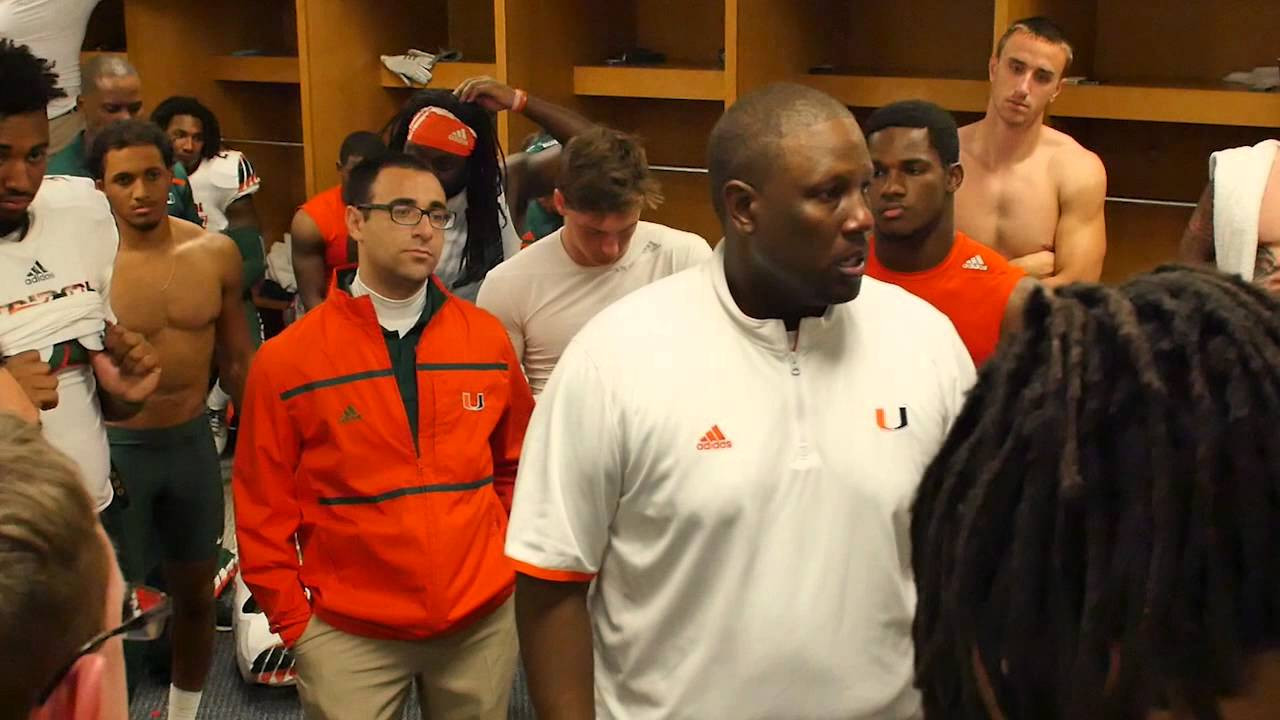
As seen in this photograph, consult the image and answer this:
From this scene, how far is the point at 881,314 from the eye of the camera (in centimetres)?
170

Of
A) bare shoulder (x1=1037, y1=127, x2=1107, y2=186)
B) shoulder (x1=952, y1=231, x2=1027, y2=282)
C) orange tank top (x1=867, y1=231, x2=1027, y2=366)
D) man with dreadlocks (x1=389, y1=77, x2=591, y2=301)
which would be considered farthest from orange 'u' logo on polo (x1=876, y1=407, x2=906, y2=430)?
man with dreadlocks (x1=389, y1=77, x2=591, y2=301)

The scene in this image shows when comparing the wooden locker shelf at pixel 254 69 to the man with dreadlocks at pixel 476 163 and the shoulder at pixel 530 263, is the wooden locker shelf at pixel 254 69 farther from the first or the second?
the shoulder at pixel 530 263

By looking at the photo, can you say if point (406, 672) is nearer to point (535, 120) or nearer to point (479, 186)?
point (479, 186)

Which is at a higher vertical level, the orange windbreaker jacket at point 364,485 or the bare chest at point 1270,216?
the bare chest at point 1270,216

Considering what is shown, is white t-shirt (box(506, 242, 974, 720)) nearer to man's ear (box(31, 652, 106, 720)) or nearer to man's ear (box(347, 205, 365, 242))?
man's ear (box(31, 652, 106, 720))

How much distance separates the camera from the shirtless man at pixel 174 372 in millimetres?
3104

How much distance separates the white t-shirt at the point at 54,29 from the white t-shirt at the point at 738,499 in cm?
350

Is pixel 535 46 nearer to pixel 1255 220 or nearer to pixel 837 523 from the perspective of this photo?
pixel 1255 220

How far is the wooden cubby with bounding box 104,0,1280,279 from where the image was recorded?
13.0 ft

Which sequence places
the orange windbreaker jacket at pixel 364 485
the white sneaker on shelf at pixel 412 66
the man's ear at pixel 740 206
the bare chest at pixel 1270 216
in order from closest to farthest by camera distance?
the man's ear at pixel 740 206, the orange windbreaker jacket at pixel 364 485, the bare chest at pixel 1270 216, the white sneaker on shelf at pixel 412 66

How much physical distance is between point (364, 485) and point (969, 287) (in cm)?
110

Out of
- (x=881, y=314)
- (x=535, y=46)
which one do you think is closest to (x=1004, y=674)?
(x=881, y=314)

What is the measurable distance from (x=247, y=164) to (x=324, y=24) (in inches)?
23.2

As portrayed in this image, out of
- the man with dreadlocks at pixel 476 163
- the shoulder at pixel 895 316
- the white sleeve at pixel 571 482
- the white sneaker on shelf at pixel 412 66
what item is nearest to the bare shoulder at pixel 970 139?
the man with dreadlocks at pixel 476 163
